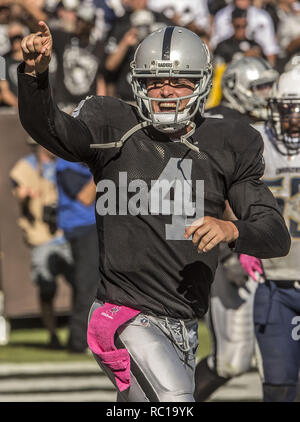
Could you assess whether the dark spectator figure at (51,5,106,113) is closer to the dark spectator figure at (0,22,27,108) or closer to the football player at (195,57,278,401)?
the dark spectator figure at (0,22,27,108)

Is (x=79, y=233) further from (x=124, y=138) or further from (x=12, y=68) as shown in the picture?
(x=124, y=138)

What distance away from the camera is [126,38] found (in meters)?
9.35

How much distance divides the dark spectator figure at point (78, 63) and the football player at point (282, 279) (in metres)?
4.44

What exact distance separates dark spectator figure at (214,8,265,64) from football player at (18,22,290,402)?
5.82 meters

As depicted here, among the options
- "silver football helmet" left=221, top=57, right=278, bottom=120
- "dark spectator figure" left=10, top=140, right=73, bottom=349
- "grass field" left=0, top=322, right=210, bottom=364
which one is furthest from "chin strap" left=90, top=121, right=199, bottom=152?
"dark spectator figure" left=10, top=140, right=73, bottom=349

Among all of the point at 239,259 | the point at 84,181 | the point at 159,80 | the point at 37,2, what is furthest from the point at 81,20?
the point at 159,80

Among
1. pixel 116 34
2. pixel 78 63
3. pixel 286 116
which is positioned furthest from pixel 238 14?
pixel 286 116

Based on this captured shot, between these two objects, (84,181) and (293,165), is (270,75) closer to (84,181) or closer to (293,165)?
(293,165)

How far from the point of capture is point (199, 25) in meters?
9.98

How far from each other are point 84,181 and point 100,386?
5.98 feet

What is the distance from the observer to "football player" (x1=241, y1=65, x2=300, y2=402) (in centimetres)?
500

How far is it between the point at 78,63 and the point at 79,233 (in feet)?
6.54
